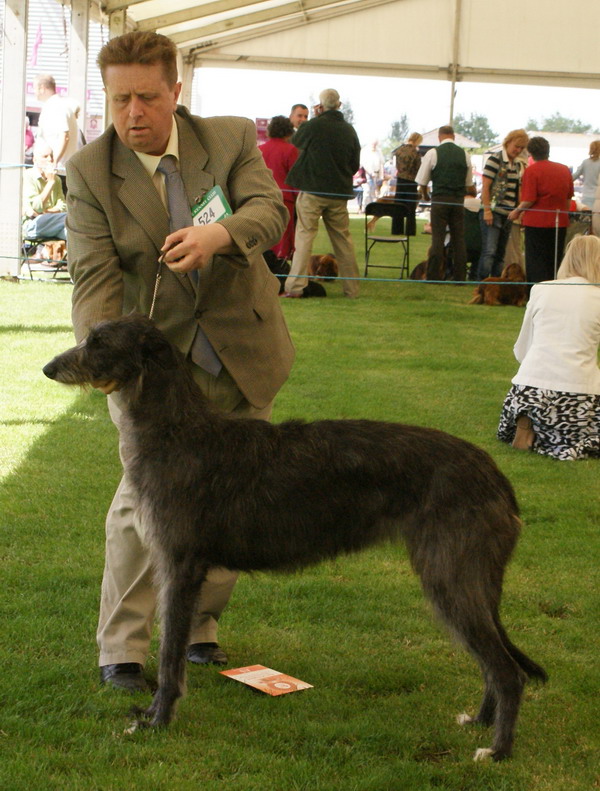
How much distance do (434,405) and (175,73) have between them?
201 inches

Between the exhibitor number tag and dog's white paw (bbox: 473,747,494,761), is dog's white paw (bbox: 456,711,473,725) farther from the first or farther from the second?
the exhibitor number tag

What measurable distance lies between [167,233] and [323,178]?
994 centimetres

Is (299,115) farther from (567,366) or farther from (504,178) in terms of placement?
(567,366)

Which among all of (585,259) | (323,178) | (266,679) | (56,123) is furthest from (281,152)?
(266,679)

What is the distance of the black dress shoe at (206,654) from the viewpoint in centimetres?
381

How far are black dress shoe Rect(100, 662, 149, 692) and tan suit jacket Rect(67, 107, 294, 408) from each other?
1070 millimetres

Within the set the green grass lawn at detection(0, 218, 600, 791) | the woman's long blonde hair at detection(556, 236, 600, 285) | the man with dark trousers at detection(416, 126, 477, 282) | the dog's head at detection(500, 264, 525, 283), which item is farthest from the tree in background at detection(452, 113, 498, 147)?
the green grass lawn at detection(0, 218, 600, 791)

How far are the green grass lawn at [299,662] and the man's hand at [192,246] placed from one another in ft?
3.66

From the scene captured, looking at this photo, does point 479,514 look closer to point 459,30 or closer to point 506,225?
point 506,225

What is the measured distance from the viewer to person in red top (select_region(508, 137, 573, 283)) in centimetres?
1337

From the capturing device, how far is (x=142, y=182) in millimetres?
3371

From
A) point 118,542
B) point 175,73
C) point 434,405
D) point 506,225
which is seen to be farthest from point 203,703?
point 506,225

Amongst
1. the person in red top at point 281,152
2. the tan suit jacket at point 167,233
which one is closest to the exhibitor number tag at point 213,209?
the tan suit jacket at point 167,233

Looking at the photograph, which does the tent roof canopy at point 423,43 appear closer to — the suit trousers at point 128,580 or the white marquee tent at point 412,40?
the white marquee tent at point 412,40
